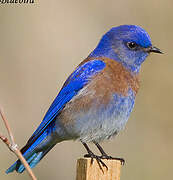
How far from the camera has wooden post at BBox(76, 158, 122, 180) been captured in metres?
3.86

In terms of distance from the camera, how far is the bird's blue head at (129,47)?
573 centimetres

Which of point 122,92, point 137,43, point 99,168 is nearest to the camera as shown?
point 99,168

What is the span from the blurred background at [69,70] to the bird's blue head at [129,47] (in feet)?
5.97

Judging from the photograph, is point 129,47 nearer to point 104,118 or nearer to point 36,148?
point 104,118

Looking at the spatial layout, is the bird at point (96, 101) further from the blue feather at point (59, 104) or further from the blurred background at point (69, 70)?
the blurred background at point (69, 70)

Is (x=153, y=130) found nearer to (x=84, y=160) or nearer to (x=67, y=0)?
(x=67, y=0)

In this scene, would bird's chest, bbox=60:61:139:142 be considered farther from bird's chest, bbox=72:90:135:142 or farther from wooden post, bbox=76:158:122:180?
wooden post, bbox=76:158:122:180

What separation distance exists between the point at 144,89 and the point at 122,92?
246 centimetres

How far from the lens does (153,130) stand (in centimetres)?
745

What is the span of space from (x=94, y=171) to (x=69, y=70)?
4.10 meters

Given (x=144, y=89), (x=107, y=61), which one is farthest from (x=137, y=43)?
(x=144, y=89)

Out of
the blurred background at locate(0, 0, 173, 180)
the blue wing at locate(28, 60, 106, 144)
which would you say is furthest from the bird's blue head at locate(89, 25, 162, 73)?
the blurred background at locate(0, 0, 173, 180)

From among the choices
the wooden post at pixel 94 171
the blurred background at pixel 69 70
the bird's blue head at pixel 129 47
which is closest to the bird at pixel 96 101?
the bird's blue head at pixel 129 47

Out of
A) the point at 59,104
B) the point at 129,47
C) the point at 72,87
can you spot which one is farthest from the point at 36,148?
the point at 129,47
